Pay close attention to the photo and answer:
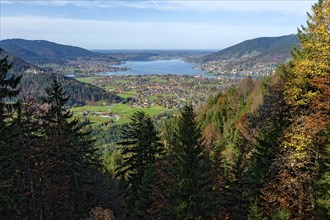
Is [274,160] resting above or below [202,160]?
above

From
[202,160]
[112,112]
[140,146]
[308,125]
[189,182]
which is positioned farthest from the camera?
[112,112]

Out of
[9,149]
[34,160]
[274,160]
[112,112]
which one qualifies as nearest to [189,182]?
[274,160]

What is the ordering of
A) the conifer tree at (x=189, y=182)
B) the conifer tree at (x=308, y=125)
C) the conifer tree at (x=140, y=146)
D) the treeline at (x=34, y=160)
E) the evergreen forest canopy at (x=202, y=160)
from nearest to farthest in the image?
the conifer tree at (x=308, y=125)
the evergreen forest canopy at (x=202, y=160)
the treeline at (x=34, y=160)
the conifer tree at (x=189, y=182)
the conifer tree at (x=140, y=146)

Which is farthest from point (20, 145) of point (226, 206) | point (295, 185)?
point (295, 185)

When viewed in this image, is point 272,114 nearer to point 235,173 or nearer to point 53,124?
point 235,173

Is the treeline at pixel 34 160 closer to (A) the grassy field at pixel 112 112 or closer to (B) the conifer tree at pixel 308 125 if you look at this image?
(B) the conifer tree at pixel 308 125

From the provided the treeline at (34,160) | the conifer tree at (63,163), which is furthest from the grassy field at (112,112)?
the treeline at (34,160)

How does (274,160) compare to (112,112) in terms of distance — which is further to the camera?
(112,112)

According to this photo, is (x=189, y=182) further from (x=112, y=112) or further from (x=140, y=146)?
(x=112, y=112)
